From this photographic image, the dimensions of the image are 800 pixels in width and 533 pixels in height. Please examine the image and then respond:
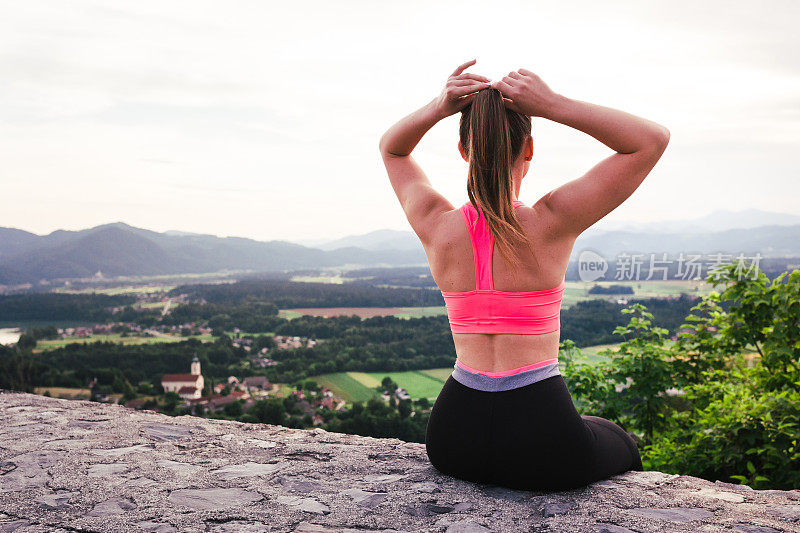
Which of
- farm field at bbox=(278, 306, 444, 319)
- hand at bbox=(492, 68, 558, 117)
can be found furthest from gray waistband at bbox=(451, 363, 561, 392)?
farm field at bbox=(278, 306, 444, 319)

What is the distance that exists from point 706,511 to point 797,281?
291 centimetres

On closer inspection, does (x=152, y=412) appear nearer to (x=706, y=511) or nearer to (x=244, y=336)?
(x=706, y=511)

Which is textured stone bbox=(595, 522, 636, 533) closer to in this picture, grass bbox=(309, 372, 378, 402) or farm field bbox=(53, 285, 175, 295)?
grass bbox=(309, 372, 378, 402)

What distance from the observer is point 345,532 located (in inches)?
76.9

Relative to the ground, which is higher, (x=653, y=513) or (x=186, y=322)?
(x=653, y=513)

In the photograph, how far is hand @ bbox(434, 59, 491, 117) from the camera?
2.06 m

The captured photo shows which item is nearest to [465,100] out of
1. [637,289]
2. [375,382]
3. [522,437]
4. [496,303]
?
[496,303]

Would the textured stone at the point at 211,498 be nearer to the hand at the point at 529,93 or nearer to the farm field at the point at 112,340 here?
the hand at the point at 529,93

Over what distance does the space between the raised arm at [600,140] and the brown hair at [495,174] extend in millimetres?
104

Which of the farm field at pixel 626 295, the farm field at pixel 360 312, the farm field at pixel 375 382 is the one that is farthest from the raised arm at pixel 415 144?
the farm field at pixel 360 312

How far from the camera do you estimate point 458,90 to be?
6.78 ft

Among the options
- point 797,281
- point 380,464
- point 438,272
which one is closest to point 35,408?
point 380,464

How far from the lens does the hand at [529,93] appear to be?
192 cm

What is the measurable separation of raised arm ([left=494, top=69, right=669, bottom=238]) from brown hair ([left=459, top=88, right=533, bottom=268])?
10 centimetres
